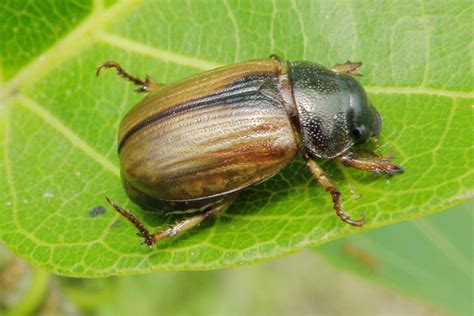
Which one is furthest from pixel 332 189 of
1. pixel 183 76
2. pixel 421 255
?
pixel 421 255

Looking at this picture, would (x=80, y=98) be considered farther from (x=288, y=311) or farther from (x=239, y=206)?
(x=288, y=311)

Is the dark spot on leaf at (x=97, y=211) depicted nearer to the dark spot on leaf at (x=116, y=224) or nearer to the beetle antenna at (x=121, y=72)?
the dark spot on leaf at (x=116, y=224)

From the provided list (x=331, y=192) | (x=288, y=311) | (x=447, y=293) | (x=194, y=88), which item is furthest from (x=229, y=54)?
(x=288, y=311)

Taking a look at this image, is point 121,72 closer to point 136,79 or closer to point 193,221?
point 136,79

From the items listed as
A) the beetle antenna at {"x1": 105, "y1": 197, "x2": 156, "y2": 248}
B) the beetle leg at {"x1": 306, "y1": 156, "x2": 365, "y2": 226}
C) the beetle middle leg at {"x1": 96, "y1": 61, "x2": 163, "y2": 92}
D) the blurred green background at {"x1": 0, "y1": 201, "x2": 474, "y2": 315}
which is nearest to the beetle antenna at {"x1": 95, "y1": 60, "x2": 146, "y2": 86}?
the beetle middle leg at {"x1": 96, "y1": 61, "x2": 163, "y2": 92}

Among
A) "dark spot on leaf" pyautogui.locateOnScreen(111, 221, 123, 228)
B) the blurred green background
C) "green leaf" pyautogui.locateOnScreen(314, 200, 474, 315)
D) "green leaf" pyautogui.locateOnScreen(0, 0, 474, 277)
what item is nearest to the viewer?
"green leaf" pyautogui.locateOnScreen(0, 0, 474, 277)

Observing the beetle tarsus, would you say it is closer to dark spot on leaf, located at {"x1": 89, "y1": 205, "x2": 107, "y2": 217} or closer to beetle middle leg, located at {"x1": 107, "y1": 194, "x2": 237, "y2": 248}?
beetle middle leg, located at {"x1": 107, "y1": 194, "x2": 237, "y2": 248}
